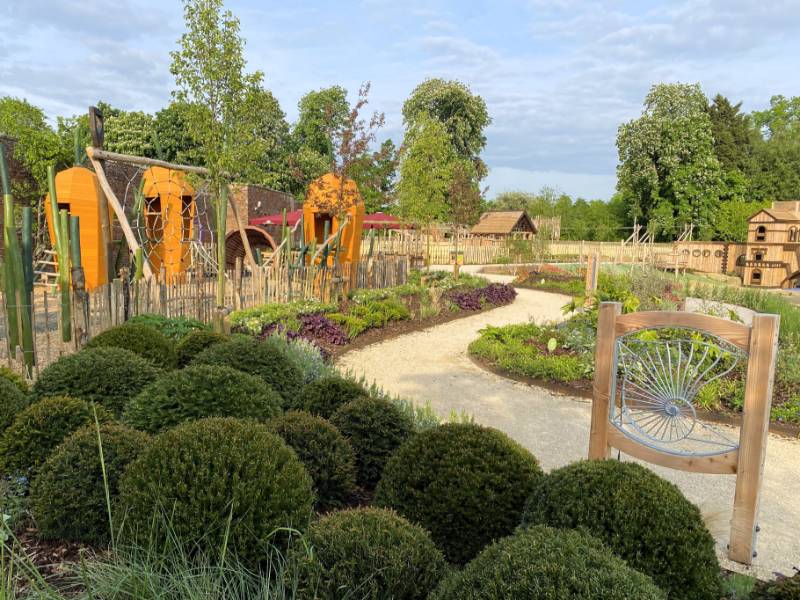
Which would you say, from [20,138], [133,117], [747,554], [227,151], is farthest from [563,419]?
[133,117]

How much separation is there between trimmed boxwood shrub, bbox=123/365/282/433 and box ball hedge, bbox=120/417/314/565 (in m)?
0.83

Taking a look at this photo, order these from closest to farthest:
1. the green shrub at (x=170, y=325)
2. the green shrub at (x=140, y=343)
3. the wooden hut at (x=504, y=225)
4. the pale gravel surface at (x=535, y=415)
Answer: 1. the pale gravel surface at (x=535, y=415)
2. the green shrub at (x=140, y=343)
3. the green shrub at (x=170, y=325)
4. the wooden hut at (x=504, y=225)

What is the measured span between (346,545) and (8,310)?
5224 mm

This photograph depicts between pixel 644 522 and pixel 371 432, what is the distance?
Answer: 1.75m

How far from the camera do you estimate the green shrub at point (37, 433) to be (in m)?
2.97

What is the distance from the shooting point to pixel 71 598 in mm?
2070

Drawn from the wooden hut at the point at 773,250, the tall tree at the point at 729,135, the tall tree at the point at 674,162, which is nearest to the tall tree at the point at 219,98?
the wooden hut at the point at 773,250

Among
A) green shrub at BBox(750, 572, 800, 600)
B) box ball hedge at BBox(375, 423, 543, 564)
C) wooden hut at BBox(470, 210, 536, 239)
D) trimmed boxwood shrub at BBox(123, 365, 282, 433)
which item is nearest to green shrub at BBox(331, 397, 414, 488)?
trimmed boxwood shrub at BBox(123, 365, 282, 433)

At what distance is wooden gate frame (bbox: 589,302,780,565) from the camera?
2.83 m

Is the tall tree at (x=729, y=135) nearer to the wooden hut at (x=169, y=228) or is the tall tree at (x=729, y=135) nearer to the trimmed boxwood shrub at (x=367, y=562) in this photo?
the wooden hut at (x=169, y=228)

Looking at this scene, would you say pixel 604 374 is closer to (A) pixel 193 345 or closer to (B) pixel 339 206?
(A) pixel 193 345

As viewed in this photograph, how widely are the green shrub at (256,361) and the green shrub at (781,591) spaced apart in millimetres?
3014

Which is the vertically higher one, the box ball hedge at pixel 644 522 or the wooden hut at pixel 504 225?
the wooden hut at pixel 504 225

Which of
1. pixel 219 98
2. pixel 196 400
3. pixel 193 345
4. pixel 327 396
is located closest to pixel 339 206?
pixel 219 98
